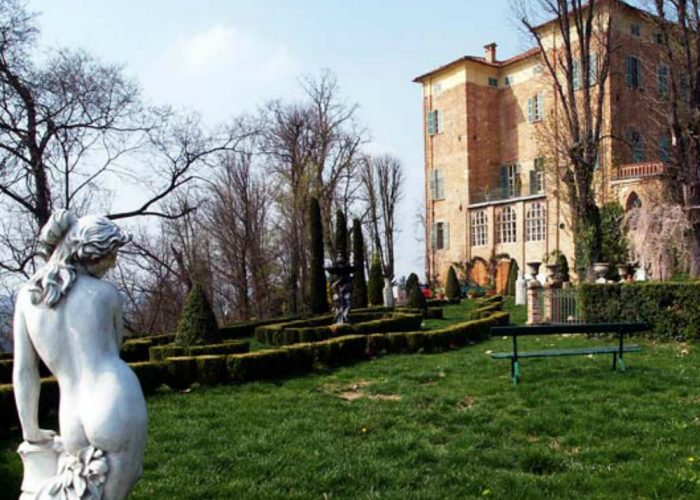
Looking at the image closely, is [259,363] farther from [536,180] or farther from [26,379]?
[536,180]

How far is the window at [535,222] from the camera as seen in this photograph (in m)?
33.1

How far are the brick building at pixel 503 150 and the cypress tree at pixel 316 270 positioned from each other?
1231 centimetres

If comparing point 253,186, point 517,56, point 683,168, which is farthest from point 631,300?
point 517,56

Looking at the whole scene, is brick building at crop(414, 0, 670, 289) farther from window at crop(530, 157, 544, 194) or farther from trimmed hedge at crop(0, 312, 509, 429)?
trimmed hedge at crop(0, 312, 509, 429)

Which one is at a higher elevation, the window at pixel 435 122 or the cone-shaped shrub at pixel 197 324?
the window at pixel 435 122

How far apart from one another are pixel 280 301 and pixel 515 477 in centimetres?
2522

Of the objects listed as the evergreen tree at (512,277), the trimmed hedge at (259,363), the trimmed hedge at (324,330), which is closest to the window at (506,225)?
the evergreen tree at (512,277)

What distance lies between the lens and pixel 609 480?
13.9 feet

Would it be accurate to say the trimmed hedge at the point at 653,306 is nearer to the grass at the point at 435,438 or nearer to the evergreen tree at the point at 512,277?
the grass at the point at 435,438

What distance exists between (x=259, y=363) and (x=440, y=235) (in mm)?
31062

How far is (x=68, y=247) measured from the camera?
232 centimetres

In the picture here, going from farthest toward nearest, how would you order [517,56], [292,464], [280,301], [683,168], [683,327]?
1. [517,56]
2. [280,301]
3. [683,168]
4. [683,327]
5. [292,464]

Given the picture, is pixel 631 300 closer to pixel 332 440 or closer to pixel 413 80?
pixel 332 440

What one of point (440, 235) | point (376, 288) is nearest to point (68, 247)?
point (376, 288)
